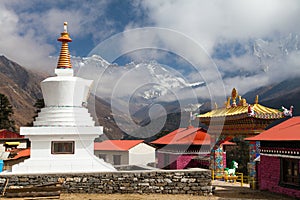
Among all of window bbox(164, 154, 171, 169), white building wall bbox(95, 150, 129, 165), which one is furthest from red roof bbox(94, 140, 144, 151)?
window bbox(164, 154, 171, 169)

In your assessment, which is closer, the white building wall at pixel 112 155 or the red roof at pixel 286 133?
the red roof at pixel 286 133

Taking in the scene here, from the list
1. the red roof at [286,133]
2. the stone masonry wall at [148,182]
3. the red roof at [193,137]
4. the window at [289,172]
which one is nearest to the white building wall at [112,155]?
the red roof at [193,137]

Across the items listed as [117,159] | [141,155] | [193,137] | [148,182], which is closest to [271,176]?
[148,182]

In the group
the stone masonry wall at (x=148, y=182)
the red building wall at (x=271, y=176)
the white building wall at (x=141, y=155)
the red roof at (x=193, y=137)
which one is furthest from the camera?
the white building wall at (x=141, y=155)

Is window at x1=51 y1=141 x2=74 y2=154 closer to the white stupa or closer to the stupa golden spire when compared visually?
the white stupa

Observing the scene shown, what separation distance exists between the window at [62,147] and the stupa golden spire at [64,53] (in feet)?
12.6

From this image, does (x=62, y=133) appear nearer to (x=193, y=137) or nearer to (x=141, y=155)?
(x=193, y=137)

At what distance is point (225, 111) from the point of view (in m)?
21.5

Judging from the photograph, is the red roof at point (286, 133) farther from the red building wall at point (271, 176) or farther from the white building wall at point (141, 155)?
the white building wall at point (141, 155)

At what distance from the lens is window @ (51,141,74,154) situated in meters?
14.8

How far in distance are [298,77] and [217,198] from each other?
10582cm

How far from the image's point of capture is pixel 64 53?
16625 mm

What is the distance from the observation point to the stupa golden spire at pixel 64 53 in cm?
1647

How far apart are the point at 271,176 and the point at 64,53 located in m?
11.4
